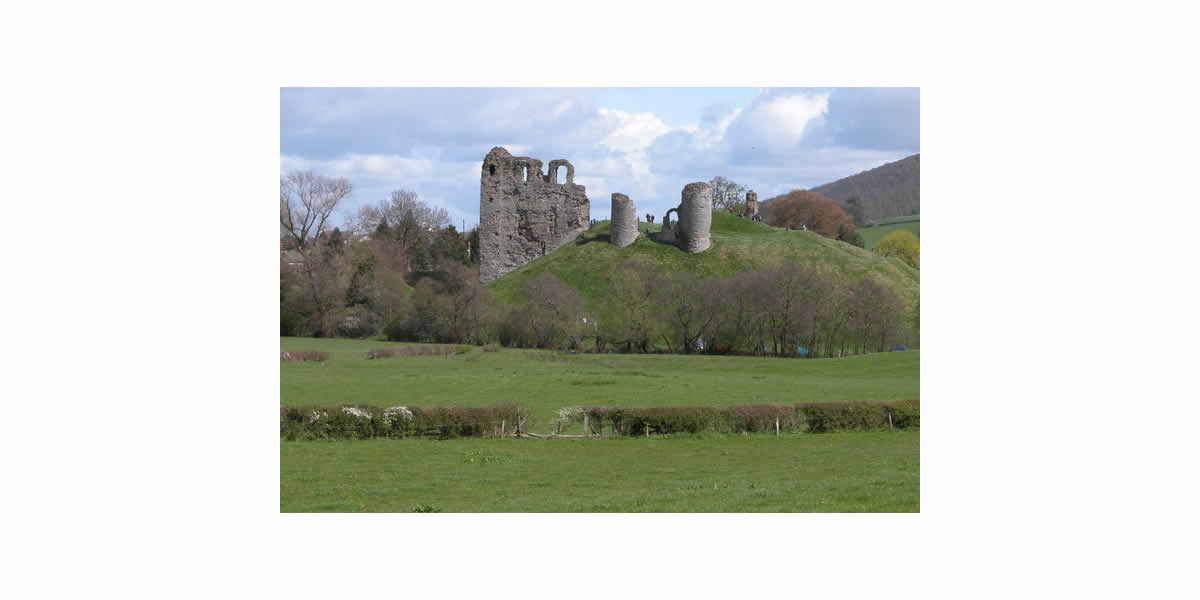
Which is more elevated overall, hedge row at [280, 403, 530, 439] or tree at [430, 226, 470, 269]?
tree at [430, 226, 470, 269]

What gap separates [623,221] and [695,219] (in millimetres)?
6280

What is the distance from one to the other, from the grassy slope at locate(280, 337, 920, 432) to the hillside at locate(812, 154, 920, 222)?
79.9 feet

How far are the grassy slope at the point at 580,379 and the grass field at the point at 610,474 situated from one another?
3005 millimetres

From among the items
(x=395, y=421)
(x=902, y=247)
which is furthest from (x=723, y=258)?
(x=395, y=421)

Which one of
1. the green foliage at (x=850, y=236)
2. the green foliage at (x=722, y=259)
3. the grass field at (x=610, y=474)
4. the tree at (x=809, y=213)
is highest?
the tree at (x=809, y=213)

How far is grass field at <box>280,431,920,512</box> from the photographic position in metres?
13.7

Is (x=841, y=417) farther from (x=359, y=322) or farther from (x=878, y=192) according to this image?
(x=878, y=192)

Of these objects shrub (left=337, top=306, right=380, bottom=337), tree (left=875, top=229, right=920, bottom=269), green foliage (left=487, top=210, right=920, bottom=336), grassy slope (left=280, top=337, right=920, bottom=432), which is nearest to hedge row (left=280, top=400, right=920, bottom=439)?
grassy slope (left=280, top=337, right=920, bottom=432)

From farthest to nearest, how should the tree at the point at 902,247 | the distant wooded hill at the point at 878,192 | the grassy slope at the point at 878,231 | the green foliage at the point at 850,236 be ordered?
the green foliage at the point at 850,236 → the grassy slope at the point at 878,231 → the tree at the point at 902,247 → the distant wooded hill at the point at 878,192

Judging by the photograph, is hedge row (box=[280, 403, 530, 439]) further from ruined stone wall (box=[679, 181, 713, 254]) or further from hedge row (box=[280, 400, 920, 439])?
ruined stone wall (box=[679, 181, 713, 254])

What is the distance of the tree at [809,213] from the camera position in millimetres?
83438

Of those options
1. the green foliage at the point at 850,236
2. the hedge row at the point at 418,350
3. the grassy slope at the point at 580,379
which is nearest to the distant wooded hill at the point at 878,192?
the green foliage at the point at 850,236

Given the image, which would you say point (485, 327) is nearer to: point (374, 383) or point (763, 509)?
point (374, 383)

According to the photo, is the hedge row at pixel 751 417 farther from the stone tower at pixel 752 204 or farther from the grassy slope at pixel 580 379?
the stone tower at pixel 752 204
